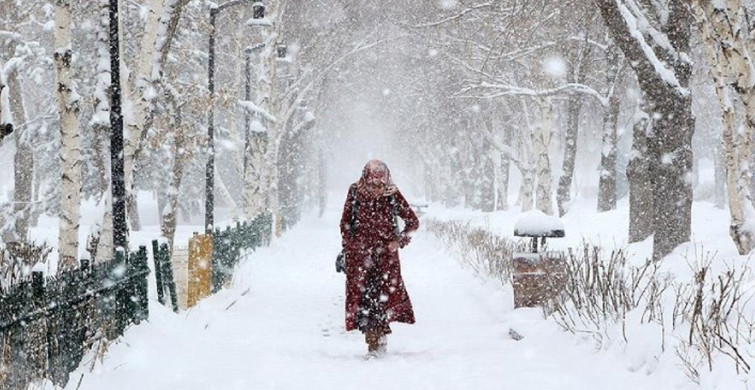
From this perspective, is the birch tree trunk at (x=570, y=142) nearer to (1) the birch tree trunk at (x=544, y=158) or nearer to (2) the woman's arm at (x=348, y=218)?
(1) the birch tree trunk at (x=544, y=158)

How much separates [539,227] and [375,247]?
212 cm

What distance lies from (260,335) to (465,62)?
54.0ft

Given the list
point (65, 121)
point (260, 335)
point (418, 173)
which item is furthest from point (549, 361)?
point (418, 173)

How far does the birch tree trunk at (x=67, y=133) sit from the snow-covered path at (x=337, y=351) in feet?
6.76

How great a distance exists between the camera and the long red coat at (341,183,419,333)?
7059mm

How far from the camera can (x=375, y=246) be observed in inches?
279

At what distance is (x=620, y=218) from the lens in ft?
52.9

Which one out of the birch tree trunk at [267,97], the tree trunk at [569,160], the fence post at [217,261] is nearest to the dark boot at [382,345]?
the fence post at [217,261]

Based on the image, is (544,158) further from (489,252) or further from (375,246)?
(375,246)

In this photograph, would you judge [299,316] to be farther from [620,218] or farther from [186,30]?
[186,30]

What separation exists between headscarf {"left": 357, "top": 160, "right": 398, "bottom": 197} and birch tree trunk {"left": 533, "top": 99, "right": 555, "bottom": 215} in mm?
16486

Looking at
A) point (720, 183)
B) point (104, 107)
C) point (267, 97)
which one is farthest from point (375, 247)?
point (720, 183)

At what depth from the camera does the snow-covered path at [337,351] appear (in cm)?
554

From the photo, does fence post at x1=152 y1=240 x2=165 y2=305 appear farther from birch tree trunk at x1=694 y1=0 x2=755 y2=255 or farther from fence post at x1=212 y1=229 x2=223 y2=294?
birch tree trunk at x1=694 y1=0 x2=755 y2=255
